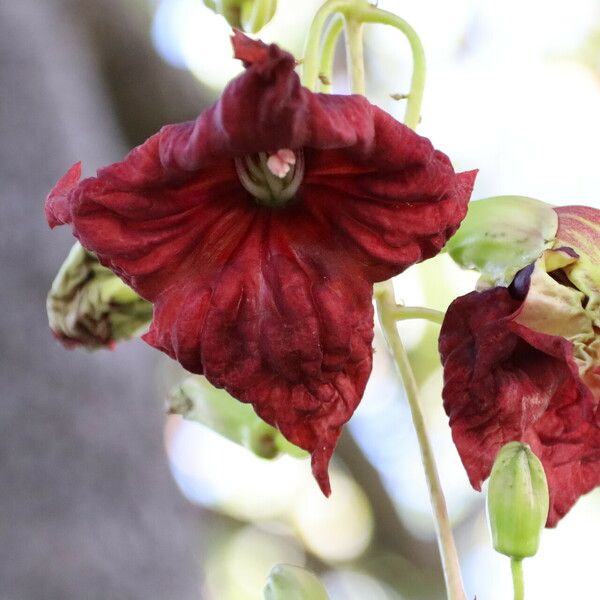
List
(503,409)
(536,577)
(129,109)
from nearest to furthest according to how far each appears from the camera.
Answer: (503,409), (129,109), (536,577)

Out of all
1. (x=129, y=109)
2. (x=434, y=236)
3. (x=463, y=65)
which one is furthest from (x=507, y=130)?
(x=434, y=236)

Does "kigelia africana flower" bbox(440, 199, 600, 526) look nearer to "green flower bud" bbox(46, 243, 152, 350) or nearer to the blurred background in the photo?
"green flower bud" bbox(46, 243, 152, 350)

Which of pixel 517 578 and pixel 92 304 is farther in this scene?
pixel 92 304

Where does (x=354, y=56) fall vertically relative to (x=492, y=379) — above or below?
above

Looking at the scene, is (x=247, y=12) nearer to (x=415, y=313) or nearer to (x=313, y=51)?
(x=313, y=51)

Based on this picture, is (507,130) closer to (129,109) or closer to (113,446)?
(129,109)

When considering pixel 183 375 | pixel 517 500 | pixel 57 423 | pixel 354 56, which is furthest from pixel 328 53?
pixel 183 375

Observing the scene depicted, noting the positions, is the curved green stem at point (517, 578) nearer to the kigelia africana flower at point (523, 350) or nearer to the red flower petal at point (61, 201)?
the kigelia africana flower at point (523, 350)

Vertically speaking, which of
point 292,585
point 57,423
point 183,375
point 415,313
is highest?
point 415,313
